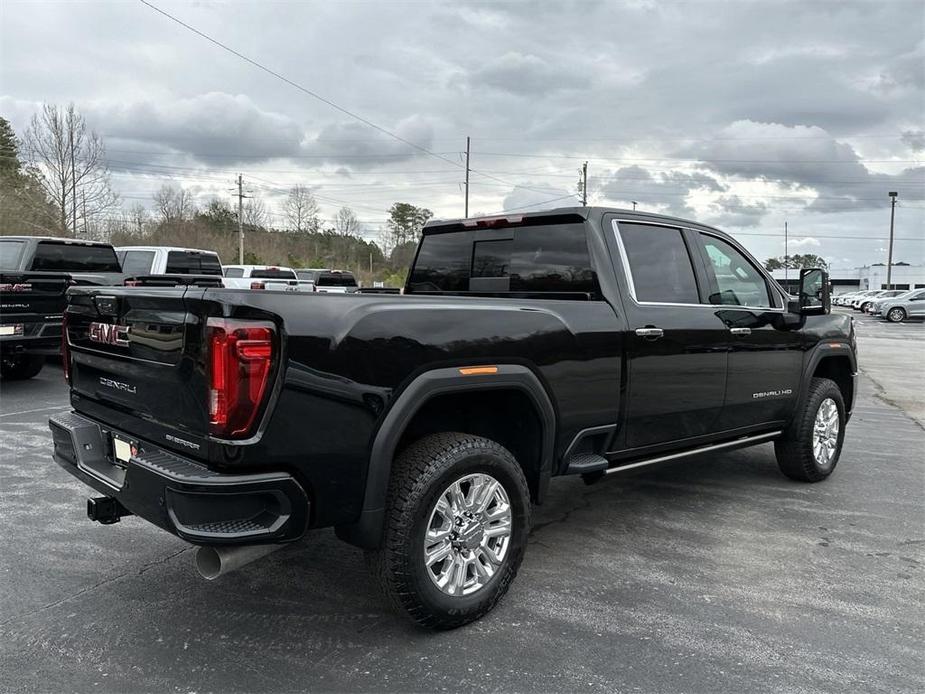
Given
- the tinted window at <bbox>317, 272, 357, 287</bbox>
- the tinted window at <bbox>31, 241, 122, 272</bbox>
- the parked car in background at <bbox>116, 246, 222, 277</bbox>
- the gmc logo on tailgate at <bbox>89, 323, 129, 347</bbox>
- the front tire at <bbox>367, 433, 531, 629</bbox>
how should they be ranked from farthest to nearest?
the tinted window at <bbox>317, 272, 357, 287</bbox>, the parked car in background at <bbox>116, 246, 222, 277</bbox>, the tinted window at <bbox>31, 241, 122, 272</bbox>, the gmc logo on tailgate at <bbox>89, 323, 129, 347</bbox>, the front tire at <bbox>367, 433, 531, 629</bbox>

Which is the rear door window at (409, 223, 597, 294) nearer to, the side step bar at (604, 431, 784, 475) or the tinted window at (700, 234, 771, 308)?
the side step bar at (604, 431, 784, 475)

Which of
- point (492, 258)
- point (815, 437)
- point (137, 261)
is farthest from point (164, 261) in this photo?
point (815, 437)

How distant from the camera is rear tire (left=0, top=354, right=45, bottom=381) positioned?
33.5ft

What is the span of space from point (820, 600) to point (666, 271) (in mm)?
2047

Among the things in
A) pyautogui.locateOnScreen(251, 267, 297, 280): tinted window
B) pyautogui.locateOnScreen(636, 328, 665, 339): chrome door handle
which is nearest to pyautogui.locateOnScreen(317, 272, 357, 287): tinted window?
pyautogui.locateOnScreen(251, 267, 297, 280): tinted window

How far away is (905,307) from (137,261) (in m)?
35.8

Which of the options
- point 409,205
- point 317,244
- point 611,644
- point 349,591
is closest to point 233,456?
point 349,591

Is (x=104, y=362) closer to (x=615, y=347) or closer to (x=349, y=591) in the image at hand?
(x=349, y=591)

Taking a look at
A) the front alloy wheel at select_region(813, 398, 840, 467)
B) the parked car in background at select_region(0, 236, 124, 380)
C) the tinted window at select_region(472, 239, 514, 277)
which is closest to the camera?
the tinted window at select_region(472, 239, 514, 277)

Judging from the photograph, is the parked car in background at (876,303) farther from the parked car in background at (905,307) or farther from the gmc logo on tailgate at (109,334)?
the gmc logo on tailgate at (109,334)

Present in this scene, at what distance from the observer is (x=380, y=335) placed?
2.93m

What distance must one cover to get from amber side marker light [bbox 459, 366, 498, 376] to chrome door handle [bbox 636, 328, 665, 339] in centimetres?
114

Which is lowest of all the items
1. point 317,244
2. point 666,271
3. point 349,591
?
point 349,591

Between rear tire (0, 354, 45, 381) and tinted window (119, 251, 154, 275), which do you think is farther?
tinted window (119, 251, 154, 275)
